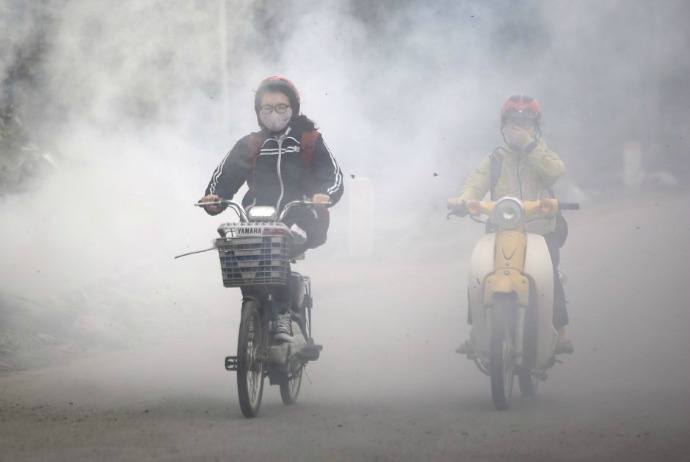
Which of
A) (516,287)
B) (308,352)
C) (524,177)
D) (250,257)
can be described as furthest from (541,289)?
(250,257)

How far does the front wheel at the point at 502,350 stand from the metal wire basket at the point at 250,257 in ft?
4.16

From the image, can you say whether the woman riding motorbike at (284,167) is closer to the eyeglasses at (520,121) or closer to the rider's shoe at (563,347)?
the eyeglasses at (520,121)

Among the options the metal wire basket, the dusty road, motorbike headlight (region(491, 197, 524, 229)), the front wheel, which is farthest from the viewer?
motorbike headlight (region(491, 197, 524, 229))

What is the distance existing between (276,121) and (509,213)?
57.8 inches

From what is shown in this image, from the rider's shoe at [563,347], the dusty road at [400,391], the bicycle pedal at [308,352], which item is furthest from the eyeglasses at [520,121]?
the bicycle pedal at [308,352]

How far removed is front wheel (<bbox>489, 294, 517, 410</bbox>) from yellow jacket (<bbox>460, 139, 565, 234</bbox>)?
0.87m

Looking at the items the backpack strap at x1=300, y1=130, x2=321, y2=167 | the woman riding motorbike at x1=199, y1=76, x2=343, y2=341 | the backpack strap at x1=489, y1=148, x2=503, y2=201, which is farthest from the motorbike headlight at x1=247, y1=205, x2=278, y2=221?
the backpack strap at x1=489, y1=148, x2=503, y2=201

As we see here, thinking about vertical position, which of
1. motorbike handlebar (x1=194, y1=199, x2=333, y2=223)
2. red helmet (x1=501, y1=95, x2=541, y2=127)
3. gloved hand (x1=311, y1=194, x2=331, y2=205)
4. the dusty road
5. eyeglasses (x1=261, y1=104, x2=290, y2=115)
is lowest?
the dusty road

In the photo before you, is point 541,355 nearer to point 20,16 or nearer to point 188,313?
point 188,313

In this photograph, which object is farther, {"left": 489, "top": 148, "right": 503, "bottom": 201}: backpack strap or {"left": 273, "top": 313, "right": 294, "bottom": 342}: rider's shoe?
{"left": 489, "top": 148, "right": 503, "bottom": 201}: backpack strap

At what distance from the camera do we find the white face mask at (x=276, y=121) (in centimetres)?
740

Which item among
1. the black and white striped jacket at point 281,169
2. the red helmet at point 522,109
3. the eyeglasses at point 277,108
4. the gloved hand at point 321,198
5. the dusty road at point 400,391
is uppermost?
the red helmet at point 522,109

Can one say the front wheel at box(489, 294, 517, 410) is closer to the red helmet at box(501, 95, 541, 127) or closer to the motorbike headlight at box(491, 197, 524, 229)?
the motorbike headlight at box(491, 197, 524, 229)

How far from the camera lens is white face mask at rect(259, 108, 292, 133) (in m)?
7.40
